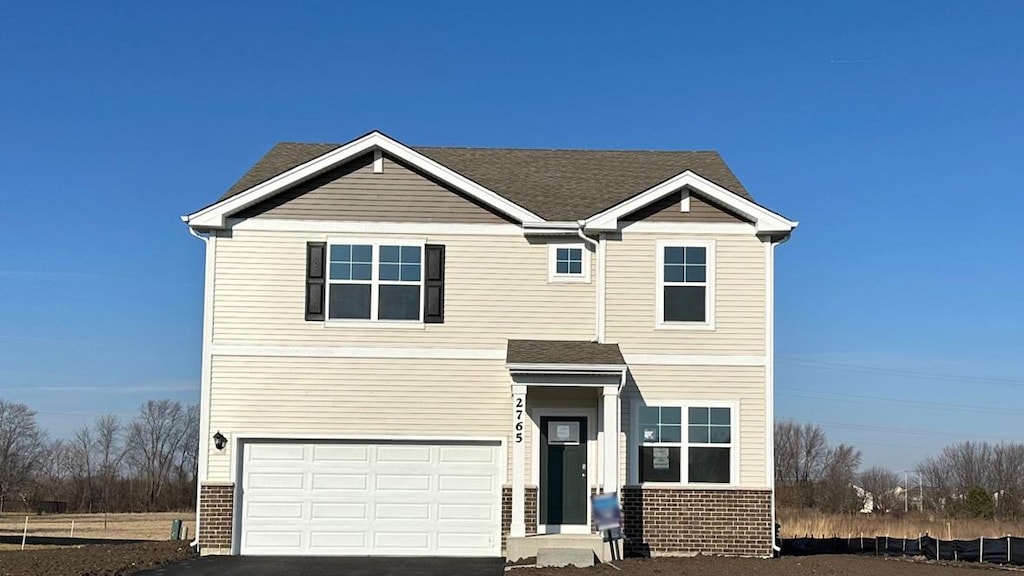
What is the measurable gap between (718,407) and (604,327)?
229 cm

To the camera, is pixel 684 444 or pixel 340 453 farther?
pixel 340 453

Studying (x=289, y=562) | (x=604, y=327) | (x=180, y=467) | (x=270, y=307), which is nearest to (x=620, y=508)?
(x=604, y=327)

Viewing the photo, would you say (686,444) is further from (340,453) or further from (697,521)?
(340,453)

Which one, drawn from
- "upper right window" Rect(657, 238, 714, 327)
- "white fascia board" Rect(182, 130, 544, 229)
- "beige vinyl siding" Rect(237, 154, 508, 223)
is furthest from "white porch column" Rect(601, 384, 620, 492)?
"beige vinyl siding" Rect(237, 154, 508, 223)

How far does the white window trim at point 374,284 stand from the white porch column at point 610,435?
3.35 m

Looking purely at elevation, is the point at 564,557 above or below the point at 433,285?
below

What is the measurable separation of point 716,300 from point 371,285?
5.76 meters

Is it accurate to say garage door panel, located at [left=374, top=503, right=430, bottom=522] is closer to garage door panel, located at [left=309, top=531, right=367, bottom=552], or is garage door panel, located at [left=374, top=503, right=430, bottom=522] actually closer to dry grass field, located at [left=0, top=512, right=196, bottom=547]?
garage door panel, located at [left=309, top=531, right=367, bottom=552]

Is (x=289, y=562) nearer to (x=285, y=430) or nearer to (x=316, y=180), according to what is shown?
(x=285, y=430)

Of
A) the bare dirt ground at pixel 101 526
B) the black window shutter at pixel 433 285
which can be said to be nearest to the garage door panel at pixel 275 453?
the black window shutter at pixel 433 285

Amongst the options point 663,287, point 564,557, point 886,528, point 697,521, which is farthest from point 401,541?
point 886,528

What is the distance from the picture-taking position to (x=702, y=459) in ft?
60.2

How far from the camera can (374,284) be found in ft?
61.4

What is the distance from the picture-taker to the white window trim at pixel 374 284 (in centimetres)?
1862
